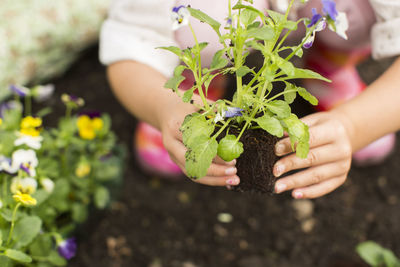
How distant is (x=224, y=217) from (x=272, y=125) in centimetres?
76

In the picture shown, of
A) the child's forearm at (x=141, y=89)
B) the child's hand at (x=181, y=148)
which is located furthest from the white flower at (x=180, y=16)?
the child's forearm at (x=141, y=89)

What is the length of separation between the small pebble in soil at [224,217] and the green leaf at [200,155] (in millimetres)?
719

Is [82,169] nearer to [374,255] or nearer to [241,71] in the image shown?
[241,71]

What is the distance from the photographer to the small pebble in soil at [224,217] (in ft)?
4.23

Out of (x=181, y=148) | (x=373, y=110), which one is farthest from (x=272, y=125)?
(x=373, y=110)

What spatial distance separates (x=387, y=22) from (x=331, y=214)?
611mm

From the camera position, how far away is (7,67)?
140 cm

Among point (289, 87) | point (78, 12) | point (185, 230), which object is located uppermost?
point (289, 87)

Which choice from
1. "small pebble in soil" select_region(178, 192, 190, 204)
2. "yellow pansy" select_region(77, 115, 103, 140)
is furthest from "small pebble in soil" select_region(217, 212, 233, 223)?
"yellow pansy" select_region(77, 115, 103, 140)

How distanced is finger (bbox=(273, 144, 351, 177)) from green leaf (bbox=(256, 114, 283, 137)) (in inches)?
6.2

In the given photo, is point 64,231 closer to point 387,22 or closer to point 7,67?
point 7,67

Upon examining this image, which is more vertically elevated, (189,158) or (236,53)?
(236,53)

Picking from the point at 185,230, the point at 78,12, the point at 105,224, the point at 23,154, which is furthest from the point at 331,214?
the point at 78,12

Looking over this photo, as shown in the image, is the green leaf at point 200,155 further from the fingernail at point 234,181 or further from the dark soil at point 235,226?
the dark soil at point 235,226
